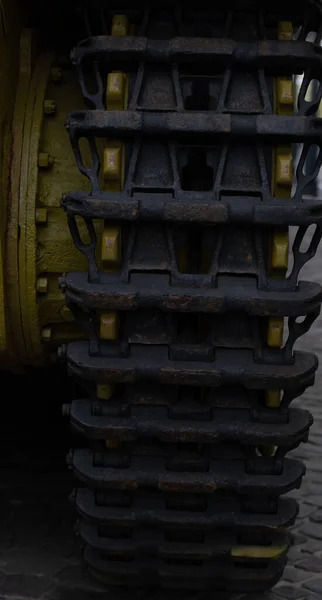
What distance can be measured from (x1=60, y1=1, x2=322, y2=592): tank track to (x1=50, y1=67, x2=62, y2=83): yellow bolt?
10.2 inches

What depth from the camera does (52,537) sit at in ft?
7.53

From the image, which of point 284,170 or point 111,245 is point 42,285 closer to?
point 111,245

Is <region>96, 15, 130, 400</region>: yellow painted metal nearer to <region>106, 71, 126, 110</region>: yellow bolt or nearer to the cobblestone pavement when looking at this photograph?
<region>106, 71, 126, 110</region>: yellow bolt

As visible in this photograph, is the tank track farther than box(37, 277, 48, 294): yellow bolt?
No

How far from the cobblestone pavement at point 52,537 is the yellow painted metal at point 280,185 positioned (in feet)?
2.40

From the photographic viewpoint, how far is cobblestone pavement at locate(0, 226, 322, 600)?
2100 millimetres

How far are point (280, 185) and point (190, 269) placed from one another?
26 centimetres

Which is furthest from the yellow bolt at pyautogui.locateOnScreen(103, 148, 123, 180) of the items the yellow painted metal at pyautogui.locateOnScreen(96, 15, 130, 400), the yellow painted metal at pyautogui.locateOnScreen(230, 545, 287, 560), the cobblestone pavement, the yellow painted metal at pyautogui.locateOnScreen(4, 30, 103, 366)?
the cobblestone pavement

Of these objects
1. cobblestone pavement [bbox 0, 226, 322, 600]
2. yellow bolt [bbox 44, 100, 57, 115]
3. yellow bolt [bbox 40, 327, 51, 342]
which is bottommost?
cobblestone pavement [bbox 0, 226, 322, 600]

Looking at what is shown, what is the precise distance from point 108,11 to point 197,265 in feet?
1.81

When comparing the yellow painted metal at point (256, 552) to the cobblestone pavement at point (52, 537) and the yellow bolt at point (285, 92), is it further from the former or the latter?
the yellow bolt at point (285, 92)

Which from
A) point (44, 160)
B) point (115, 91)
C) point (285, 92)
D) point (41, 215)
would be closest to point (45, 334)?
point (41, 215)

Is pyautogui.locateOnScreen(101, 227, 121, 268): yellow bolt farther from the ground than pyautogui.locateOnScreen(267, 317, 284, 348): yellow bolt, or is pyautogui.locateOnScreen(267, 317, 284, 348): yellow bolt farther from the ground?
pyautogui.locateOnScreen(101, 227, 121, 268): yellow bolt

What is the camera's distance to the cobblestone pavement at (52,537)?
2.10 metres
